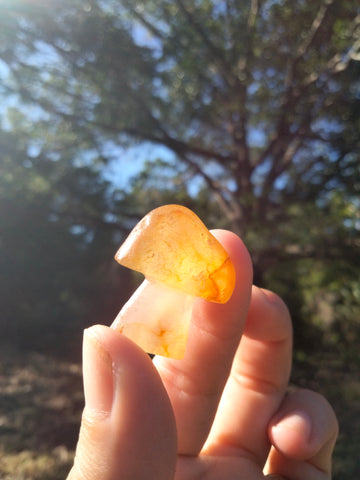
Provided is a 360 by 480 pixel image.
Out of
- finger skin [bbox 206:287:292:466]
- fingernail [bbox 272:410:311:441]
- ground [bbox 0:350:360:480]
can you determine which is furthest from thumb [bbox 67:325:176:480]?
ground [bbox 0:350:360:480]

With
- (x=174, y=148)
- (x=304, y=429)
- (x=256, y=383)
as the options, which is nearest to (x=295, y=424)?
(x=304, y=429)

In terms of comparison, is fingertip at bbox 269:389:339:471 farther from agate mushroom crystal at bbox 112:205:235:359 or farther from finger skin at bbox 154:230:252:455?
agate mushroom crystal at bbox 112:205:235:359

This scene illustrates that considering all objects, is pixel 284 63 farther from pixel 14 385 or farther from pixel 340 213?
pixel 14 385

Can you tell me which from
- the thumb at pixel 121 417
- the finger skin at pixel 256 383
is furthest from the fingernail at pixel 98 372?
the finger skin at pixel 256 383

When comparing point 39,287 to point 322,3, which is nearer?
point 322,3

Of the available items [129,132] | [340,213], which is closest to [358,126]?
[340,213]

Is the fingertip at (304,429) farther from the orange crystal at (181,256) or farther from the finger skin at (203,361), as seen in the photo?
the orange crystal at (181,256)
